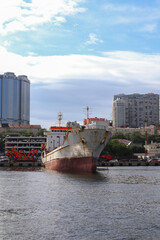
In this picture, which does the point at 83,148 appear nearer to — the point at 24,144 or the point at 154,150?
the point at 24,144

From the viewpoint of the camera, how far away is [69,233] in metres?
20.7

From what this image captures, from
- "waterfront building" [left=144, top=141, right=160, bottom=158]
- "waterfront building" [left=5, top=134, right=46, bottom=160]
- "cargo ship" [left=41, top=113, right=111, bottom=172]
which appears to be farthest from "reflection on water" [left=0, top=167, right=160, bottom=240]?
"waterfront building" [left=144, top=141, right=160, bottom=158]

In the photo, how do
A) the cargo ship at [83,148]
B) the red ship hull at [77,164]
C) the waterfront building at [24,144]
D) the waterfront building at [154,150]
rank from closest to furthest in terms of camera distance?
the cargo ship at [83,148]
the red ship hull at [77,164]
the waterfront building at [24,144]
the waterfront building at [154,150]

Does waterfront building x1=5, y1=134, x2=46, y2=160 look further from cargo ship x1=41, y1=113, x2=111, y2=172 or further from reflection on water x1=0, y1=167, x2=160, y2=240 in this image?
reflection on water x1=0, y1=167, x2=160, y2=240

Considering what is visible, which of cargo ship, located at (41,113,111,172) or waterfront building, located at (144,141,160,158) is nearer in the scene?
cargo ship, located at (41,113,111,172)

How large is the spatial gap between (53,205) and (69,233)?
27.2 feet

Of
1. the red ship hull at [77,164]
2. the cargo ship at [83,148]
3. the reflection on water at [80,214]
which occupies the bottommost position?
the reflection on water at [80,214]

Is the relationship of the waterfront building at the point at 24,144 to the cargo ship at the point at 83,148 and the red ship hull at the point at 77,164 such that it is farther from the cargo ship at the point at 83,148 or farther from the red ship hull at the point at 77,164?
the cargo ship at the point at 83,148

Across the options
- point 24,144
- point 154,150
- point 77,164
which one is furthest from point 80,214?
point 154,150

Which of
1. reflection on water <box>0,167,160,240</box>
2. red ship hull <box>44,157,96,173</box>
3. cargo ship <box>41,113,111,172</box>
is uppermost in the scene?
cargo ship <box>41,113,111,172</box>

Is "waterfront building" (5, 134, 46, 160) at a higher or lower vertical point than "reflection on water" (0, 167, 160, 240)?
higher

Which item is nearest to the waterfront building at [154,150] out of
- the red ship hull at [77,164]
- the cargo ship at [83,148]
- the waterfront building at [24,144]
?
the waterfront building at [24,144]

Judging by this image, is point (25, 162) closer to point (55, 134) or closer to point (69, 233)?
point (55, 134)

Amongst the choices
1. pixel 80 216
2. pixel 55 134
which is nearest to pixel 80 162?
pixel 55 134
